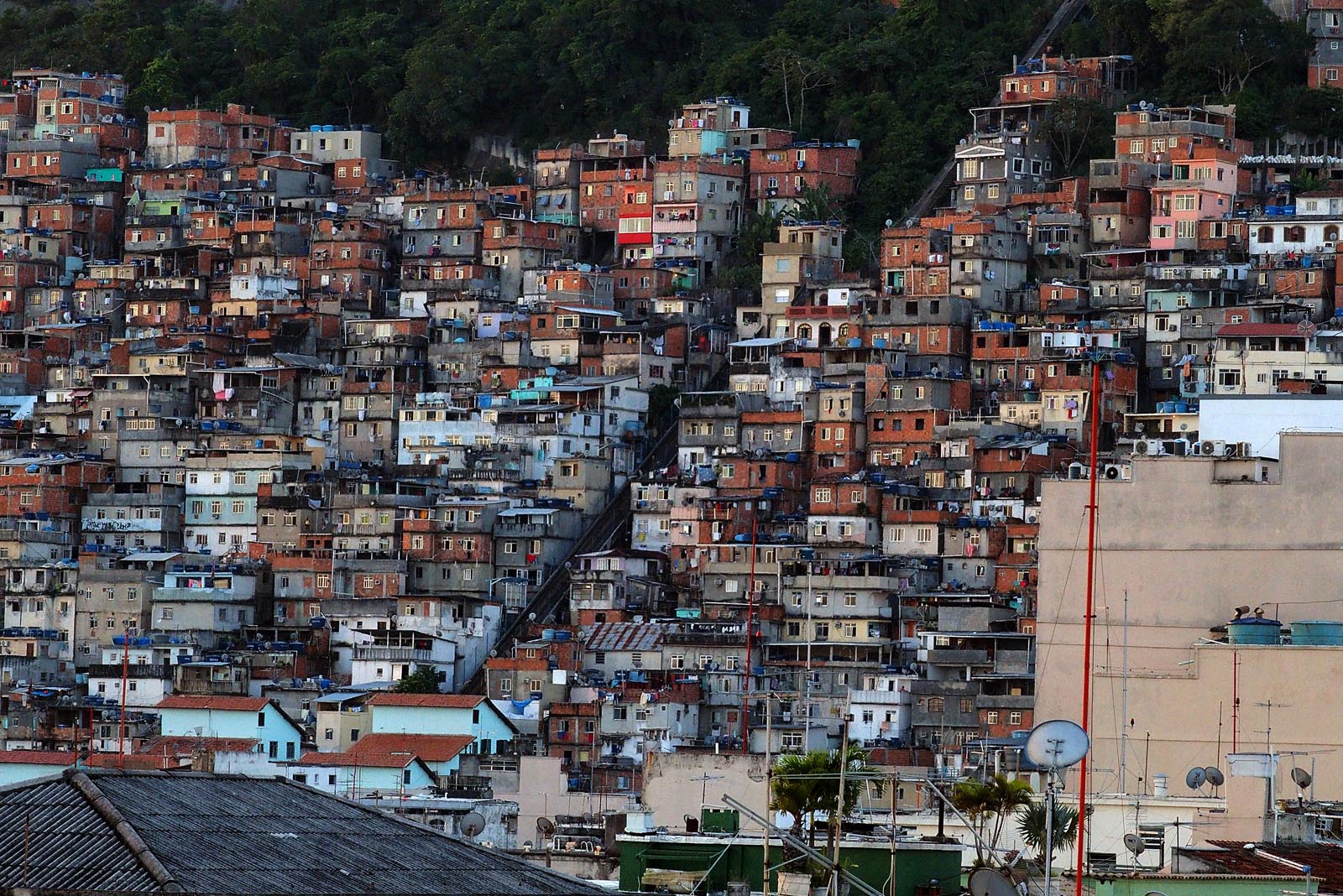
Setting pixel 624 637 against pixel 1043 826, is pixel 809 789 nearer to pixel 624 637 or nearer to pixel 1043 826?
pixel 1043 826

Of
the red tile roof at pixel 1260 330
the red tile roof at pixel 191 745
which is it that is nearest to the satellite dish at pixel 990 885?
the red tile roof at pixel 191 745

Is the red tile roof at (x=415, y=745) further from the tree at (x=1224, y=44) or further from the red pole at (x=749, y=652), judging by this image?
the tree at (x=1224, y=44)

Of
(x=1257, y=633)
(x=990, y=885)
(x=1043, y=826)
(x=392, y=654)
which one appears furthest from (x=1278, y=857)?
(x=392, y=654)

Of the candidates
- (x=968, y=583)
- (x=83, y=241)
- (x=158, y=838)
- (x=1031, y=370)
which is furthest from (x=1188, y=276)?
(x=158, y=838)

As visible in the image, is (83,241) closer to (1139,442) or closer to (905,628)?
(905,628)

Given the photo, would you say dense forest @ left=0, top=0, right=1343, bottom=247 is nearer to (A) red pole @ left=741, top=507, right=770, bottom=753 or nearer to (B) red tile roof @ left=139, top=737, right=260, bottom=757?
(A) red pole @ left=741, top=507, right=770, bottom=753

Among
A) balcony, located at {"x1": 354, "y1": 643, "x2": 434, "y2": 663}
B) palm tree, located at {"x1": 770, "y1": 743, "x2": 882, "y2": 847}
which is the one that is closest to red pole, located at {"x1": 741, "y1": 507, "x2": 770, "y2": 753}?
balcony, located at {"x1": 354, "y1": 643, "x2": 434, "y2": 663}
